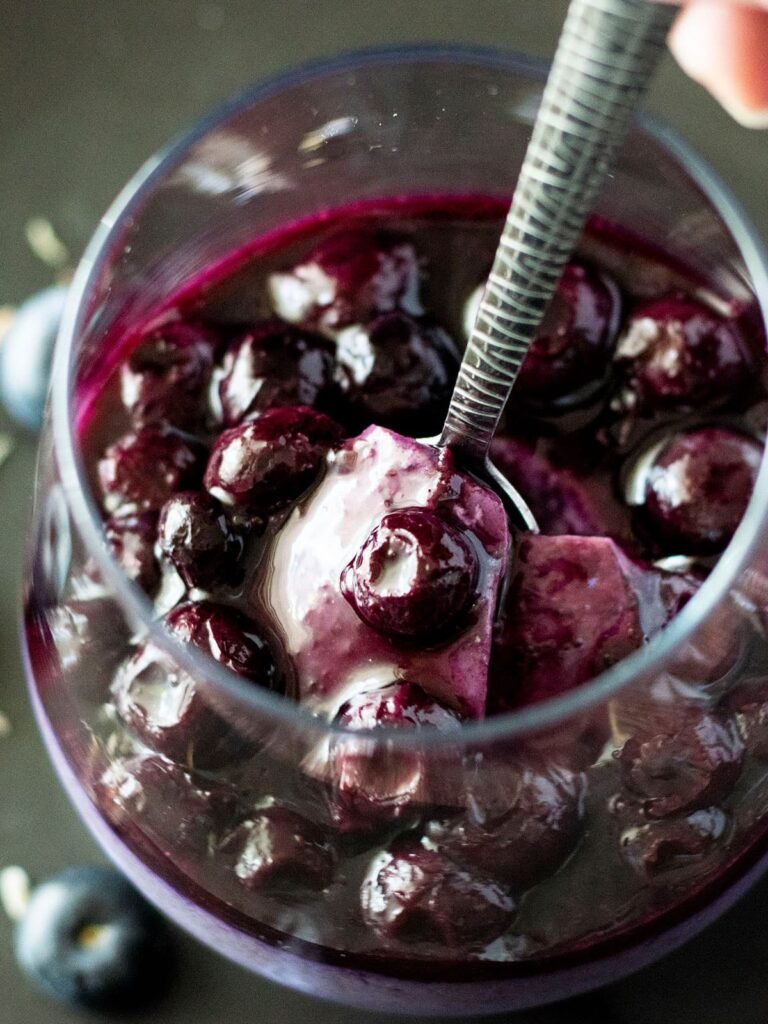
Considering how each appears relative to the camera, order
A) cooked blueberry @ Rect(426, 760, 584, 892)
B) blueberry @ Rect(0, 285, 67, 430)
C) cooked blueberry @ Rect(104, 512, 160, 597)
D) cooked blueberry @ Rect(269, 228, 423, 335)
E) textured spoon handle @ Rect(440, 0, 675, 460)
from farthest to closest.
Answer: blueberry @ Rect(0, 285, 67, 430)
cooked blueberry @ Rect(269, 228, 423, 335)
cooked blueberry @ Rect(104, 512, 160, 597)
cooked blueberry @ Rect(426, 760, 584, 892)
textured spoon handle @ Rect(440, 0, 675, 460)

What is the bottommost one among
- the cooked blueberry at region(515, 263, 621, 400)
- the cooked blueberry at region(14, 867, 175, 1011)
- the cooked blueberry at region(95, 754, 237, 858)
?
the cooked blueberry at region(14, 867, 175, 1011)

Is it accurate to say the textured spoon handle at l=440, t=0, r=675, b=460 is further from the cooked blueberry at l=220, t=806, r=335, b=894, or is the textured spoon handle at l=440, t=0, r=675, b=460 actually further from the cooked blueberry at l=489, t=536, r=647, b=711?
the cooked blueberry at l=220, t=806, r=335, b=894

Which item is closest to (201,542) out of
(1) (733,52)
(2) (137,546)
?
(2) (137,546)

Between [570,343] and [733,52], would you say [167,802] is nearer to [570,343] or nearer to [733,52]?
[570,343]

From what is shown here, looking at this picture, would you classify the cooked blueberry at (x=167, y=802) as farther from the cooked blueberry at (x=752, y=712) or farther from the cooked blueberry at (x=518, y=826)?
the cooked blueberry at (x=752, y=712)

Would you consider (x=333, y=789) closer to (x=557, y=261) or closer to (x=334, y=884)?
(x=334, y=884)

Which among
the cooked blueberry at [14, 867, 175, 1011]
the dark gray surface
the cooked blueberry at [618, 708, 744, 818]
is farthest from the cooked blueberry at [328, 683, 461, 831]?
the dark gray surface
